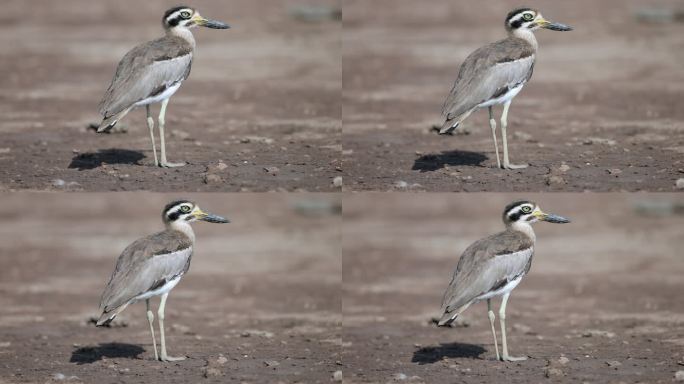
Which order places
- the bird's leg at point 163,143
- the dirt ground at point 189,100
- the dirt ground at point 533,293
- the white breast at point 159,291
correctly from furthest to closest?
the dirt ground at point 189,100
the bird's leg at point 163,143
the dirt ground at point 533,293
the white breast at point 159,291

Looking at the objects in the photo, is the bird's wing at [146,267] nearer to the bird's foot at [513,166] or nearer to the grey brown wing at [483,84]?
the grey brown wing at [483,84]

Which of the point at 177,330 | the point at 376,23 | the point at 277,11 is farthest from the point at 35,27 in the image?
the point at 177,330

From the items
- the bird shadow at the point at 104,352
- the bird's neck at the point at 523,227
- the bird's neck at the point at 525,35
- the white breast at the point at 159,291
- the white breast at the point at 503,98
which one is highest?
the bird's neck at the point at 525,35

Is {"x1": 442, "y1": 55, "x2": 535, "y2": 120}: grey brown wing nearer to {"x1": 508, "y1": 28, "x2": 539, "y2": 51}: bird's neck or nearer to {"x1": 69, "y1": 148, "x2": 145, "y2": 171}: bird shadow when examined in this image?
{"x1": 508, "y1": 28, "x2": 539, "y2": 51}: bird's neck

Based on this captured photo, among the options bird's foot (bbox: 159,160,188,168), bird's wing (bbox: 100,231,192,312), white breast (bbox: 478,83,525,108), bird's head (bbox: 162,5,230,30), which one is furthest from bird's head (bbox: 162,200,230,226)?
white breast (bbox: 478,83,525,108)

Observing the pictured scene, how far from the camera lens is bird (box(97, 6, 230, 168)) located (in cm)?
1576

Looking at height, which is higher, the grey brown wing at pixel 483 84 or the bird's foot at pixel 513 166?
the grey brown wing at pixel 483 84

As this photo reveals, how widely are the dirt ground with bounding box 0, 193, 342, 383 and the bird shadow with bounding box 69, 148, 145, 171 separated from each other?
2172 mm

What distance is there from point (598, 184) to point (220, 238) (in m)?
7.89

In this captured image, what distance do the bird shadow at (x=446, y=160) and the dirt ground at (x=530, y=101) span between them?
0.09 feet

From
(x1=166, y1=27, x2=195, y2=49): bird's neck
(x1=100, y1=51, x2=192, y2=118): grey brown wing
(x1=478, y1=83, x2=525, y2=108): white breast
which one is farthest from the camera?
(x1=166, y1=27, x2=195, y2=49): bird's neck

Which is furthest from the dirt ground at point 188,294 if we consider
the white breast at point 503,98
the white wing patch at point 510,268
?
the white breast at point 503,98

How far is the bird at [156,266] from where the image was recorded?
A: 15.1 meters

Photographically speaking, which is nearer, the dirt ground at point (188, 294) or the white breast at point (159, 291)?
the white breast at point (159, 291)
